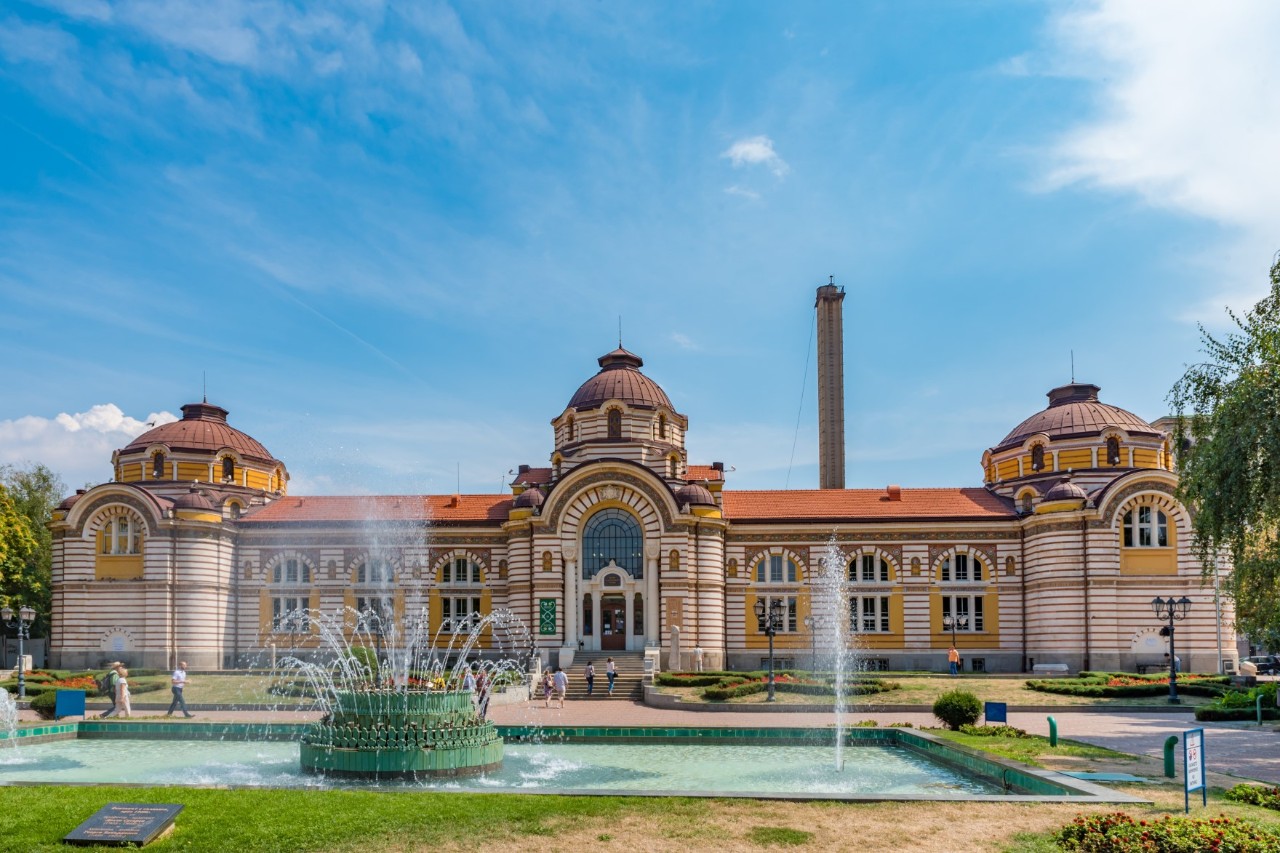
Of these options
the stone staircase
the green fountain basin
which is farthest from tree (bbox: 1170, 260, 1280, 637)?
the stone staircase

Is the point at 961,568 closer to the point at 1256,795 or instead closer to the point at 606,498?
the point at 606,498

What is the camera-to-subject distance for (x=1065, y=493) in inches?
1779

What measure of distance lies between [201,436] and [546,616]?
19239 millimetres

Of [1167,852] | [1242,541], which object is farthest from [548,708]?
[1167,852]

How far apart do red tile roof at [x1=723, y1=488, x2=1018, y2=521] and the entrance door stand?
6.36 meters

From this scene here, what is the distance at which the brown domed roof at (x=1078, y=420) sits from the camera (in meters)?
49.2

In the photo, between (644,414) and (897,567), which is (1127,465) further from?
(644,414)

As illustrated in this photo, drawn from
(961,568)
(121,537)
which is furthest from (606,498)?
(121,537)

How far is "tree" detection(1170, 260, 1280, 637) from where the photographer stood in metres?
20.7

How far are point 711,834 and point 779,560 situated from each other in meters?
36.1

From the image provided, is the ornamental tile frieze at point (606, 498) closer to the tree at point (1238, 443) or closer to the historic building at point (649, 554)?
the historic building at point (649, 554)

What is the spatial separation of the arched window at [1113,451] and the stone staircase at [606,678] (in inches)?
880

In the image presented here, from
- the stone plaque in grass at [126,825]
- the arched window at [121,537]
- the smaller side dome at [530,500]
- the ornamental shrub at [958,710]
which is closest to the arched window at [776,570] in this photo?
the smaller side dome at [530,500]

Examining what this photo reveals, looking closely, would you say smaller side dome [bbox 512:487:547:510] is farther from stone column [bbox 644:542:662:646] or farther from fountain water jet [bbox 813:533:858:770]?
fountain water jet [bbox 813:533:858:770]
